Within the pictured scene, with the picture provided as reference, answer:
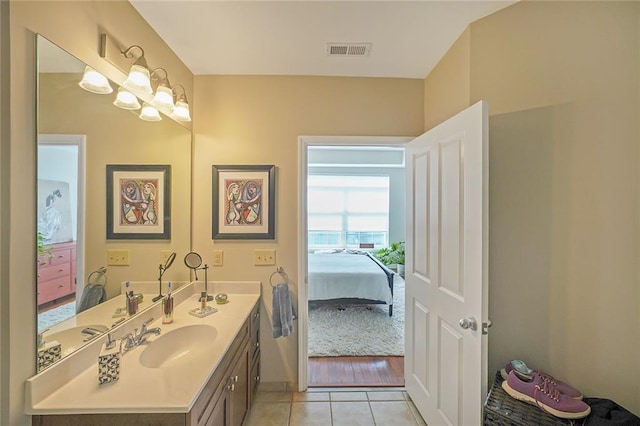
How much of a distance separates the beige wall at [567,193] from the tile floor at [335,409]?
0.86 metres

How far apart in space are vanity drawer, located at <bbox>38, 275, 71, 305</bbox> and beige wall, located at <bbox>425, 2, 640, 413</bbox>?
2067 millimetres

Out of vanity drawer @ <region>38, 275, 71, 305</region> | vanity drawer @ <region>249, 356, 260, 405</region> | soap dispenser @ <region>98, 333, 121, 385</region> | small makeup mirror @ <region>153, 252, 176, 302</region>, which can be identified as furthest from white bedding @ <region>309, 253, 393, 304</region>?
vanity drawer @ <region>38, 275, 71, 305</region>

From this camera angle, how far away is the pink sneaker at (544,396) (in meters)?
1.22

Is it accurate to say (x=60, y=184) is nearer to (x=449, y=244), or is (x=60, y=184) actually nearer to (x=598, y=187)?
(x=449, y=244)

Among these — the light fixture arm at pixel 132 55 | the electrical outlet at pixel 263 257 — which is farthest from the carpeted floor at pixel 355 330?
the light fixture arm at pixel 132 55

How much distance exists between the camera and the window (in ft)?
22.8

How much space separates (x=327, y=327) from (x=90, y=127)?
3024 millimetres

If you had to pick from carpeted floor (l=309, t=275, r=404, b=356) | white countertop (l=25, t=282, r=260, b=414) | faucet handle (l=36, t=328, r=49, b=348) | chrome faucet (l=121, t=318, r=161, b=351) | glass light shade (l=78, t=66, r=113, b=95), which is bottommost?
carpeted floor (l=309, t=275, r=404, b=356)

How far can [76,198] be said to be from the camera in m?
1.18

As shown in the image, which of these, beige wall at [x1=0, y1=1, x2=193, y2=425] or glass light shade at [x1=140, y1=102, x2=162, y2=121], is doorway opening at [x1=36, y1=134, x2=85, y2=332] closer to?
beige wall at [x1=0, y1=1, x2=193, y2=425]

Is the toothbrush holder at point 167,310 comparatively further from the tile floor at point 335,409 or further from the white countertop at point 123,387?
the tile floor at point 335,409

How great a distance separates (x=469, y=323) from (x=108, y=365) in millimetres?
1637

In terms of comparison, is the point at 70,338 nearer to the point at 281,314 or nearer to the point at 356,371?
the point at 281,314

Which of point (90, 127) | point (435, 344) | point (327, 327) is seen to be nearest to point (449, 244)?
point (435, 344)
